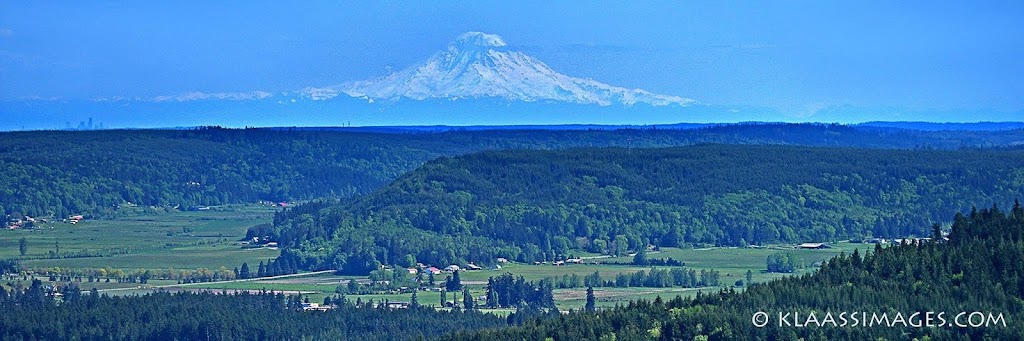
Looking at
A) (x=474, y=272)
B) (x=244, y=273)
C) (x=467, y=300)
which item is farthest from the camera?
(x=474, y=272)

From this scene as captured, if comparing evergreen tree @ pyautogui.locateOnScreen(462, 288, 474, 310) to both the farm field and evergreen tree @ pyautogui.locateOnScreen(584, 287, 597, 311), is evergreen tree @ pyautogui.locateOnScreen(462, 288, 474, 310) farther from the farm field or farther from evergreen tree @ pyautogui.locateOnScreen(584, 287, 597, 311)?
evergreen tree @ pyautogui.locateOnScreen(584, 287, 597, 311)

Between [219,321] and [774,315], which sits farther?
[219,321]

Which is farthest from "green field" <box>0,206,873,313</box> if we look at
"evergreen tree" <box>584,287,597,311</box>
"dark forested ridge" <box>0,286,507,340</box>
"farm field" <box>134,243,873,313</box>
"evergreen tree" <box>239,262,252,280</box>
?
"dark forested ridge" <box>0,286,507,340</box>

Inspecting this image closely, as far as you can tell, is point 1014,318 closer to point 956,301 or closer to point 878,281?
point 956,301

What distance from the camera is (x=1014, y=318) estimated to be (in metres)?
94.2

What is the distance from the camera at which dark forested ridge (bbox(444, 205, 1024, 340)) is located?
95125 millimetres

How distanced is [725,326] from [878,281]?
36.9 feet

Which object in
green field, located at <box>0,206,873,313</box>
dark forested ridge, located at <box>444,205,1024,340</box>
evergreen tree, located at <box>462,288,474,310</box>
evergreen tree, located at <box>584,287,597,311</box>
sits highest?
dark forested ridge, located at <box>444,205,1024,340</box>

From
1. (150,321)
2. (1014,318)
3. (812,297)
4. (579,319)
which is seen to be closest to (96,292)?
(150,321)

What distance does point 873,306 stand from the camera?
99812 millimetres

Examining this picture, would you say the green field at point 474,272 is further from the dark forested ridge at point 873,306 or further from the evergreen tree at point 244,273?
the dark forested ridge at point 873,306

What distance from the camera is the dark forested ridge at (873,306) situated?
95.1 meters

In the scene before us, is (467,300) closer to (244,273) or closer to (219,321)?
(219,321)

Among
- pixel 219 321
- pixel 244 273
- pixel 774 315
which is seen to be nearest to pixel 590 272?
pixel 244 273
